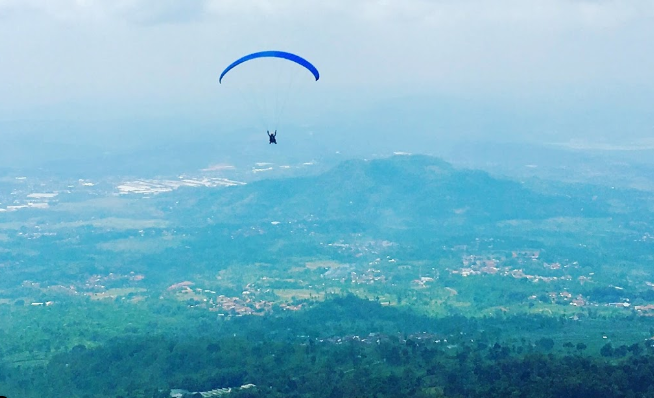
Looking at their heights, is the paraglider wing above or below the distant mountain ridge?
above

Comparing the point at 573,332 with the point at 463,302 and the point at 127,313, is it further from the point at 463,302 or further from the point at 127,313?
the point at 127,313

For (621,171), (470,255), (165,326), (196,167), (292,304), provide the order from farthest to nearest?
(196,167)
(621,171)
(470,255)
(292,304)
(165,326)

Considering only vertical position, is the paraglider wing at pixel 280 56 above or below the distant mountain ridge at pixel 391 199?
above

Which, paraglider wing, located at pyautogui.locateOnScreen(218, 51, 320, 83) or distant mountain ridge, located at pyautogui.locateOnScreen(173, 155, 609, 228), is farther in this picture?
distant mountain ridge, located at pyautogui.locateOnScreen(173, 155, 609, 228)

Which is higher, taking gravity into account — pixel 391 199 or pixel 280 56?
pixel 280 56

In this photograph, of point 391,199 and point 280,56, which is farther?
point 391,199

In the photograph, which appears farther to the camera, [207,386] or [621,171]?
[621,171]

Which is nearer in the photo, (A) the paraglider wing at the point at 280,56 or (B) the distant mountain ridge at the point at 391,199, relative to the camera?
(A) the paraglider wing at the point at 280,56

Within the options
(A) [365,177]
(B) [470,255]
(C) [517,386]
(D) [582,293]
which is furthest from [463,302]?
(A) [365,177]
